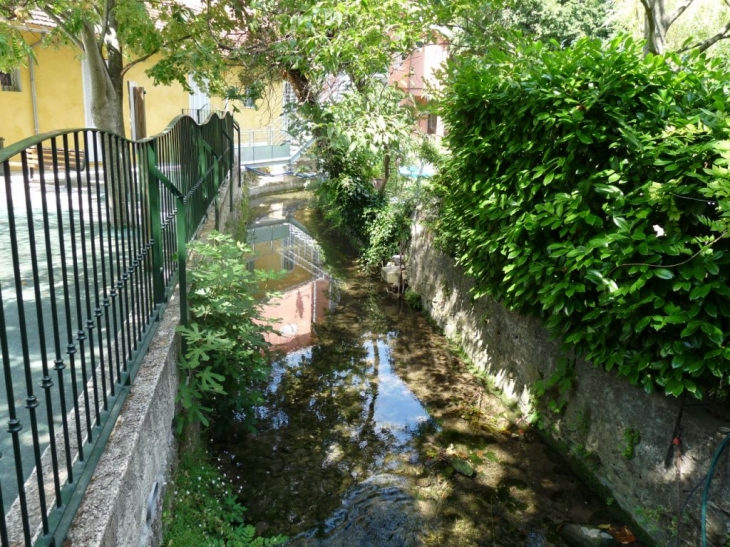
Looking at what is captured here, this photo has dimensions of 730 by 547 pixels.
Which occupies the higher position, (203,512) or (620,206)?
(620,206)

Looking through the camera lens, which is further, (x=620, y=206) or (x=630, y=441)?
(x=630, y=441)

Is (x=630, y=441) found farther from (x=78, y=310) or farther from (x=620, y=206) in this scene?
(x=78, y=310)

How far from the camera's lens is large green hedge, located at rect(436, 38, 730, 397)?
349cm

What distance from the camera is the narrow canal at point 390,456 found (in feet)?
14.1

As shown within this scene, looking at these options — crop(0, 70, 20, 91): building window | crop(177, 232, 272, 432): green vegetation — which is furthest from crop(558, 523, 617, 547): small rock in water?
crop(0, 70, 20, 91): building window

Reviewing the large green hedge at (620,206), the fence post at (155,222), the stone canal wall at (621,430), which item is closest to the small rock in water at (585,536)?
the stone canal wall at (621,430)

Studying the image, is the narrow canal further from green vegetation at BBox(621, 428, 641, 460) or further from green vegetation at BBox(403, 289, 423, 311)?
green vegetation at BBox(403, 289, 423, 311)

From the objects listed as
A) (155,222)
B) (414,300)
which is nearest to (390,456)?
(155,222)

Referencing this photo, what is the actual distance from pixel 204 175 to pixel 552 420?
5114 millimetres

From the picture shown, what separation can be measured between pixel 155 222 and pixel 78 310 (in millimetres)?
1812

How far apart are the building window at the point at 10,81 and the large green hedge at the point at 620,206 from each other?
525 inches

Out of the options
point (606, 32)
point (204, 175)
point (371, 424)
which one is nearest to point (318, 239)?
point (204, 175)

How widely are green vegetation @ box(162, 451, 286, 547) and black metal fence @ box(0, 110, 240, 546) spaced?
0.94 meters

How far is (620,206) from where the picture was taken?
3.98 m
